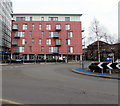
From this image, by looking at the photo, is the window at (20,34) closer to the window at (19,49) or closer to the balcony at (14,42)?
the balcony at (14,42)

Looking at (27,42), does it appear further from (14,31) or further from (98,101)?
(98,101)

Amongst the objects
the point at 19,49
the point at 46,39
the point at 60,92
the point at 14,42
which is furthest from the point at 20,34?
the point at 60,92

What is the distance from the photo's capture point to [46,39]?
43781mm

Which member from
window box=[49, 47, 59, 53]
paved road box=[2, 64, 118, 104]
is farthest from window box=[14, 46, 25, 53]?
paved road box=[2, 64, 118, 104]

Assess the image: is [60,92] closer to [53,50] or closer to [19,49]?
[53,50]

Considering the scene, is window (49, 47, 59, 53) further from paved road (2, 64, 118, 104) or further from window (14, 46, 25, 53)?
paved road (2, 64, 118, 104)

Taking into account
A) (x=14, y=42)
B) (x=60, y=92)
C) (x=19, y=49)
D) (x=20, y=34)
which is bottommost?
(x=60, y=92)

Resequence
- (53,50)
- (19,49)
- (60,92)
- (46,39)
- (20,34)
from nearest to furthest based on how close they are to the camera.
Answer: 1. (60,92)
2. (19,49)
3. (20,34)
4. (53,50)
5. (46,39)

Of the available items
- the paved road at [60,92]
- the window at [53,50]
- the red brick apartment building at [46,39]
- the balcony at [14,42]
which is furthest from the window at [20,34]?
the paved road at [60,92]

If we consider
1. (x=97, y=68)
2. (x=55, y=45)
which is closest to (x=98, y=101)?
(x=97, y=68)

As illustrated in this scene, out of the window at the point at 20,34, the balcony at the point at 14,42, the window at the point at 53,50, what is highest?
the window at the point at 20,34

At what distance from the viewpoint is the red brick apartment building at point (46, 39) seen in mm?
42625

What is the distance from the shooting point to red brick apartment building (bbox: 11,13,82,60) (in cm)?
4262

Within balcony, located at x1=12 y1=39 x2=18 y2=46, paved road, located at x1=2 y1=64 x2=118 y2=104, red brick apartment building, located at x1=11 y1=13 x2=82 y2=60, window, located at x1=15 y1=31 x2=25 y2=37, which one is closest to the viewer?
paved road, located at x1=2 y1=64 x2=118 y2=104
